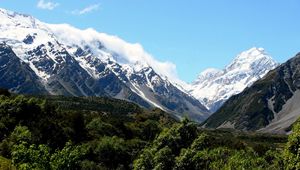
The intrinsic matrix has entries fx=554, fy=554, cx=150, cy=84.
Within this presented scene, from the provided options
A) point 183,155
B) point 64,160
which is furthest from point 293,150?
point 183,155

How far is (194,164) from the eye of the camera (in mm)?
113562

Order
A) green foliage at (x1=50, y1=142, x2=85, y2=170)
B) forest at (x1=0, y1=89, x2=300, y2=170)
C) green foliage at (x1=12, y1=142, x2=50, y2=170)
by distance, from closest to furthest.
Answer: green foliage at (x1=12, y1=142, x2=50, y2=170) < forest at (x1=0, y1=89, x2=300, y2=170) < green foliage at (x1=50, y1=142, x2=85, y2=170)

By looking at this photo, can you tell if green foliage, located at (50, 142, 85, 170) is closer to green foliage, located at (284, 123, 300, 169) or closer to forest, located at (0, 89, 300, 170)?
forest, located at (0, 89, 300, 170)

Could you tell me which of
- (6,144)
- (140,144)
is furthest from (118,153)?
(6,144)

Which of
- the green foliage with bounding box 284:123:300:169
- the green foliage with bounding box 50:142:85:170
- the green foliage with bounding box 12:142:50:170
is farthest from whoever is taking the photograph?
the green foliage with bounding box 50:142:85:170

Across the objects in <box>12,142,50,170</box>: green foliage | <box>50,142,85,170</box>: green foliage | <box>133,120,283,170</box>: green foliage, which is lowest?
<box>12,142,50,170</box>: green foliage

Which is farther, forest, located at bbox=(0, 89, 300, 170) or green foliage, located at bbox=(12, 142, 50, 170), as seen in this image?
forest, located at bbox=(0, 89, 300, 170)

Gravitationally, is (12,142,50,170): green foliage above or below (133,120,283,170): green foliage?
below

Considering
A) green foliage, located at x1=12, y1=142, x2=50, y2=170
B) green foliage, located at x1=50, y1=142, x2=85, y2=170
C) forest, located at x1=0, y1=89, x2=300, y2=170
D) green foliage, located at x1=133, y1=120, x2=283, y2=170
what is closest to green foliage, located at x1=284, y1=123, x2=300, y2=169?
forest, located at x1=0, y1=89, x2=300, y2=170

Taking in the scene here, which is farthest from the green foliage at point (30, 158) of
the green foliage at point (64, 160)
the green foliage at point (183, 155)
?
the green foliage at point (183, 155)

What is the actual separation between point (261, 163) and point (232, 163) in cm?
2019

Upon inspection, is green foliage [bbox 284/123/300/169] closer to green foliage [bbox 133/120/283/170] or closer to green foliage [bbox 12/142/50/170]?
green foliage [bbox 12/142/50/170]

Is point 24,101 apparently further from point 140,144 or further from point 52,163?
point 52,163

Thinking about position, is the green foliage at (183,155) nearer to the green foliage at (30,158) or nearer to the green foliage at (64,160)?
the green foliage at (64,160)
